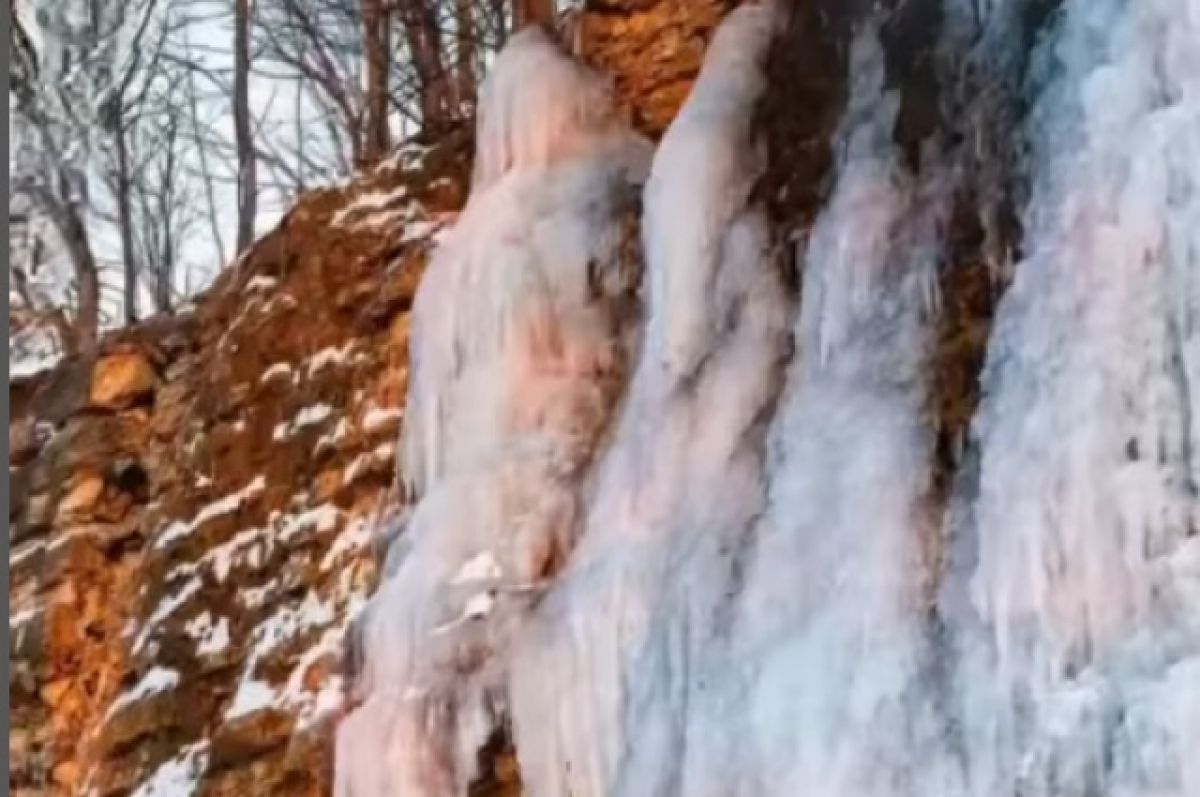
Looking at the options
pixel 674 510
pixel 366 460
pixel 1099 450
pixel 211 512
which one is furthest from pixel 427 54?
pixel 1099 450

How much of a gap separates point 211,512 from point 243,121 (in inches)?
159

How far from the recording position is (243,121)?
31.9 feet

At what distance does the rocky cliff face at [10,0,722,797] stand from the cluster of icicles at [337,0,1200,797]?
2.16 ft

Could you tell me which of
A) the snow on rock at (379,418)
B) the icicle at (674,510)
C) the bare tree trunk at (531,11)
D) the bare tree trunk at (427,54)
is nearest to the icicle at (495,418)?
the icicle at (674,510)

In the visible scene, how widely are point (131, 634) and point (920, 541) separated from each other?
125 inches

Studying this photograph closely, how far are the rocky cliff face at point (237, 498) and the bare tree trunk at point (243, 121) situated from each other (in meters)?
2.75

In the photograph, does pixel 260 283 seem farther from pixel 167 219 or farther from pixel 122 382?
pixel 167 219

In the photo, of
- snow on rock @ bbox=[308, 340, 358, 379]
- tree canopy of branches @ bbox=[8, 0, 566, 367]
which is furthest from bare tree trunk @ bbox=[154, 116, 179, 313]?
snow on rock @ bbox=[308, 340, 358, 379]

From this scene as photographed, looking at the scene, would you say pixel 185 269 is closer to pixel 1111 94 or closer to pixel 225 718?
pixel 225 718

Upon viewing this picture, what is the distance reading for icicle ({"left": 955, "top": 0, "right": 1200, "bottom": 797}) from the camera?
2.96 m

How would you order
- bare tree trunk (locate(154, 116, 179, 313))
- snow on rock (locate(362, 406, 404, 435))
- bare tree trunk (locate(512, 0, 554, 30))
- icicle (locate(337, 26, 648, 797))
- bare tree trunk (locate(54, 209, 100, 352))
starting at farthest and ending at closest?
bare tree trunk (locate(154, 116, 179, 313)) < bare tree trunk (locate(54, 209, 100, 352)) < bare tree trunk (locate(512, 0, 554, 30)) < snow on rock (locate(362, 406, 404, 435)) < icicle (locate(337, 26, 648, 797))

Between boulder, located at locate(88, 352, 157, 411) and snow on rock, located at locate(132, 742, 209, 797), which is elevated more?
boulder, located at locate(88, 352, 157, 411)

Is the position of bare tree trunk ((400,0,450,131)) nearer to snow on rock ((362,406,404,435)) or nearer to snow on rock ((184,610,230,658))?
snow on rock ((362,406,404,435))

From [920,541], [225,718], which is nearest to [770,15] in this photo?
[920,541]
